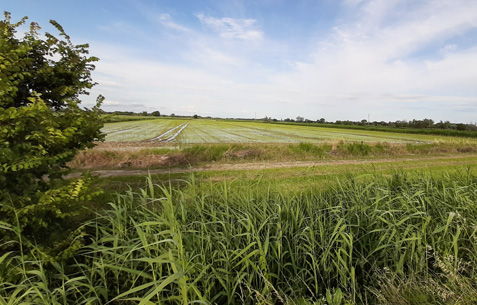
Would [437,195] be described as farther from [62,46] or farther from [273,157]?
[273,157]

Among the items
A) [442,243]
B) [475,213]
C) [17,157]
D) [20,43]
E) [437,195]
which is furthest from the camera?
[437,195]

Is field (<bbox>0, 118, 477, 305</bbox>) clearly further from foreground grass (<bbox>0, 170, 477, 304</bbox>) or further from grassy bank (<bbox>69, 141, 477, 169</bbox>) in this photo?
grassy bank (<bbox>69, 141, 477, 169</bbox>)

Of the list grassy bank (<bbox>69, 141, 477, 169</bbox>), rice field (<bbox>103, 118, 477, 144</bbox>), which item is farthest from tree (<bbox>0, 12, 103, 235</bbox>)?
rice field (<bbox>103, 118, 477, 144</bbox>)

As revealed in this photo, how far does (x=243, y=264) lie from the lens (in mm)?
3037

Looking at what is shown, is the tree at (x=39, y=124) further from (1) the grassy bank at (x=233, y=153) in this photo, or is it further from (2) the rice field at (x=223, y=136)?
(2) the rice field at (x=223, y=136)

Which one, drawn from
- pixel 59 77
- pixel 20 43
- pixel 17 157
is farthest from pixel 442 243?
pixel 20 43

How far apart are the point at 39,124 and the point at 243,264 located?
307cm

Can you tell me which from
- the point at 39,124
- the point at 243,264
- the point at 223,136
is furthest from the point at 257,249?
the point at 223,136

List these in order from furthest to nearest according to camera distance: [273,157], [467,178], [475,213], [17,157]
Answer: [273,157], [467,178], [475,213], [17,157]

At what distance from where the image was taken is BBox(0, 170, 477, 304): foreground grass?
232 cm

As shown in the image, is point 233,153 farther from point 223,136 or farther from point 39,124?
point 223,136

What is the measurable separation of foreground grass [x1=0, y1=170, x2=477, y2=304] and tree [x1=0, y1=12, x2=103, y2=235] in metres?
0.45

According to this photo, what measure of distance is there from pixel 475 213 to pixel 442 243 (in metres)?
1.61

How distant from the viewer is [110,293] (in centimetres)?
274
